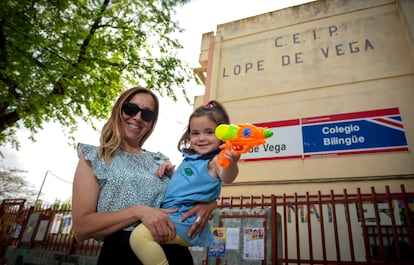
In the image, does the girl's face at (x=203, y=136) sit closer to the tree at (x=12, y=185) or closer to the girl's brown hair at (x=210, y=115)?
the girl's brown hair at (x=210, y=115)

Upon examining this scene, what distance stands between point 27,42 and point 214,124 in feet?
20.7

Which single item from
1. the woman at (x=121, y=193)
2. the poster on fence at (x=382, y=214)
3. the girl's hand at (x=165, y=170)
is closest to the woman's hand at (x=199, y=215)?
the woman at (x=121, y=193)

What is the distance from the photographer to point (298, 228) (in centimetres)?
557

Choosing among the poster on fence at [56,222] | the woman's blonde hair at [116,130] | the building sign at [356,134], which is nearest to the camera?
the woman's blonde hair at [116,130]

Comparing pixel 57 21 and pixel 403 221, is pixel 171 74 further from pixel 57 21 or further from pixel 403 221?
pixel 403 221

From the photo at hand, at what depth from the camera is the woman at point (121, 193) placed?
4.17 feet

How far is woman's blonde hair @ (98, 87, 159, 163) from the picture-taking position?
1.52 meters

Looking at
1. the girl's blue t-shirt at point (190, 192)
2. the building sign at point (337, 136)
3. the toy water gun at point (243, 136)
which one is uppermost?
the building sign at point (337, 136)

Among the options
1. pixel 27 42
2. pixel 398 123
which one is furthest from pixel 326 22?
pixel 27 42

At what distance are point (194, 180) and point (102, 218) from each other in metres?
0.57

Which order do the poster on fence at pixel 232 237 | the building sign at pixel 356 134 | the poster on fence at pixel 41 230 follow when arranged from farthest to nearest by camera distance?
the poster on fence at pixel 41 230 < the building sign at pixel 356 134 < the poster on fence at pixel 232 237

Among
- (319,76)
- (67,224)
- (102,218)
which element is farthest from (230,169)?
(319,76)

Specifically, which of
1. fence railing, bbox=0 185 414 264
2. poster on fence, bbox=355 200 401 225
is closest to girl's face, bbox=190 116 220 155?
fence railing, bbox=0 185 414 264

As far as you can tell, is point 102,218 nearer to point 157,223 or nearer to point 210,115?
point 157,223
